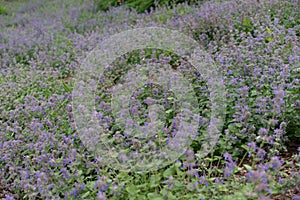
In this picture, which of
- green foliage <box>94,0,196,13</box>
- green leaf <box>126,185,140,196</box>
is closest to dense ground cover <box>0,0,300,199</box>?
green leaf <box>126,185,140,196</box>

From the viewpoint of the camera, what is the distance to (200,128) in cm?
300

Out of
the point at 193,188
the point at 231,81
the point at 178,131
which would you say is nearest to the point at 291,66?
the point at 231,81

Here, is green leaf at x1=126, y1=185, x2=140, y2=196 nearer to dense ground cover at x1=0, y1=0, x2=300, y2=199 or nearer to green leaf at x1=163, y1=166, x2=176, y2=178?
dense ground cover at x1=0, y1=0, x2=300, y2=199

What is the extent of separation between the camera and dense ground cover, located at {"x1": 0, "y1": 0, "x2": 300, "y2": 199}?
7.52 feet

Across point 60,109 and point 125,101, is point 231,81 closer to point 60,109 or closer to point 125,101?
point 125,101

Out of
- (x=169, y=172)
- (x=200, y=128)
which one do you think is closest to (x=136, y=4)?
(x=200, y=128)

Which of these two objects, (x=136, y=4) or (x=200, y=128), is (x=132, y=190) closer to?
(x=200, y=128)

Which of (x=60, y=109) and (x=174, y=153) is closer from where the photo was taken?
(x=174, y=153)

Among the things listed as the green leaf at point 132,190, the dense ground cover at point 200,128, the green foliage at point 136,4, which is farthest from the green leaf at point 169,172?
the green foliage at point 136,4

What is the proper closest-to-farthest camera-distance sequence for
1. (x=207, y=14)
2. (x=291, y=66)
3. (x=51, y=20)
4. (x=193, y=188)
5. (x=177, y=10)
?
(x=193, y=188) → (x=291, y=66) → (x=207, y=14) → (x=177, y=10) → (x=51, y=20)

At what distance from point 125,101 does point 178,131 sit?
2.14ft

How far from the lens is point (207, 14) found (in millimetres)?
5270

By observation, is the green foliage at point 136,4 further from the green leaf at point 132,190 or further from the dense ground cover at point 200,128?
the green leaf at point 132,190

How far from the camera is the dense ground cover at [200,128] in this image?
229 cm
